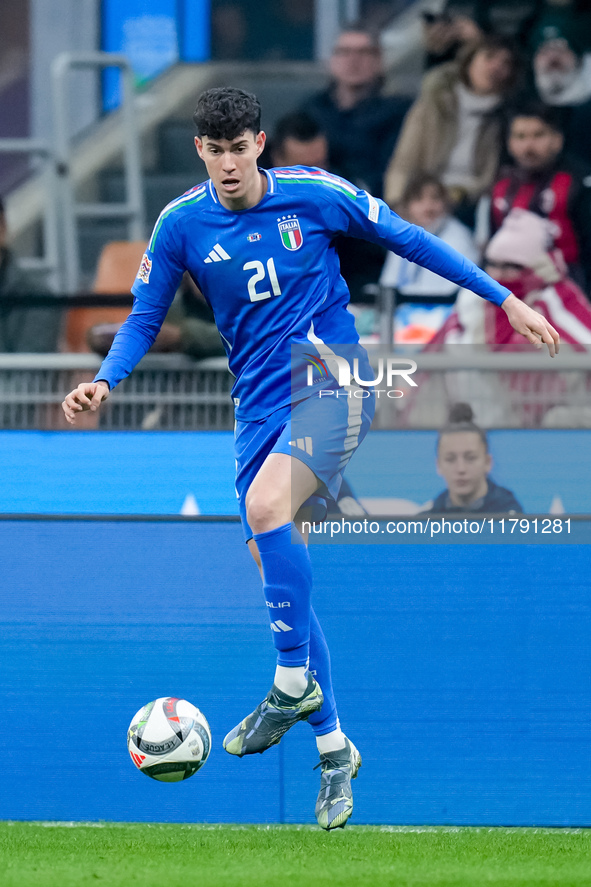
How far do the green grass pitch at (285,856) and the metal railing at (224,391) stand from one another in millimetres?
1905

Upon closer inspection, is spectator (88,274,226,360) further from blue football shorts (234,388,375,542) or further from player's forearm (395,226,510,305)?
player's forearm (395,226,510,305)

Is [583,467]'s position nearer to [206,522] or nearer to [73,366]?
[206,522]

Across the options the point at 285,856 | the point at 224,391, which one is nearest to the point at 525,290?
the point at 224,391

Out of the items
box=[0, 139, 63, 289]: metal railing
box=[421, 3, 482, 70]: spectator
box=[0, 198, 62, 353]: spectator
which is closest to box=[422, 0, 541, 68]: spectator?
box=[421, 3, 482, 70]: spectator

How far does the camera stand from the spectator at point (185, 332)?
255 inches

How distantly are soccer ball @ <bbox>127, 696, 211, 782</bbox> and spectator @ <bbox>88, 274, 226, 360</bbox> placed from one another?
8.73 feet

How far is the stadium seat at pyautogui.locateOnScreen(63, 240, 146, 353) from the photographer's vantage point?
6805 millimetres

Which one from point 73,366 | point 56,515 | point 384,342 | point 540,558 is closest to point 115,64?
point 73,366

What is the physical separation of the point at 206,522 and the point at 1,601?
0.83 m

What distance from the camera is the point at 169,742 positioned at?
4.05 metres

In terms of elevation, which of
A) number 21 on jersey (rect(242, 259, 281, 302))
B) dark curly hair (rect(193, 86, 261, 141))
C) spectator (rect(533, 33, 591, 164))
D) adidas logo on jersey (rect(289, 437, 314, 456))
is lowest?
adidas logo on jersey (rect(289, 437, 314, 456))

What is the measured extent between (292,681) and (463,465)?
4.44ft

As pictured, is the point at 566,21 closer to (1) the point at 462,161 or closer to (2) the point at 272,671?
(1) the point at 462,161

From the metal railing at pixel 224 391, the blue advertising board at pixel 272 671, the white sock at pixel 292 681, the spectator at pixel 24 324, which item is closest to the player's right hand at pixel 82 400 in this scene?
the white sock at pixel 292 681
